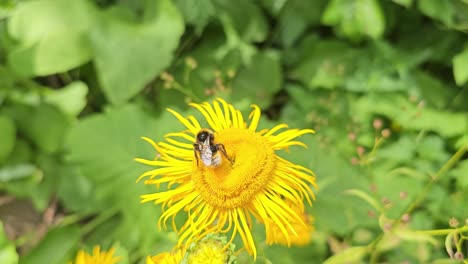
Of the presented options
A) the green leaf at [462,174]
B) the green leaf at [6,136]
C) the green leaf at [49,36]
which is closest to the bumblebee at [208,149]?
the green leaf at [462,174]

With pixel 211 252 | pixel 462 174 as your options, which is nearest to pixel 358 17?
pixel 462 174

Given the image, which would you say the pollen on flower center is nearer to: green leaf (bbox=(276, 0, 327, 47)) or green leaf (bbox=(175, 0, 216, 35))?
green leaf (bbox=(175, 0, 216, 35))

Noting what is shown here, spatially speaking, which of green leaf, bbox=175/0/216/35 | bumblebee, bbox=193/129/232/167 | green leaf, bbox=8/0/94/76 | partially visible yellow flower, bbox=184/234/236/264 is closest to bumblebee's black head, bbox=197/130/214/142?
bumblebee, bbox=193/129/232/167

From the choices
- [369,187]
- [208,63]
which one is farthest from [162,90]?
[369,187]

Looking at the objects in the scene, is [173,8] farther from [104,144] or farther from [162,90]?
[104,144]

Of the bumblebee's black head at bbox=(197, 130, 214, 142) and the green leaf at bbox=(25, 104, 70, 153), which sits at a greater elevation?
the bumblebee's black head at bbox=(197, 130, 214, 142)

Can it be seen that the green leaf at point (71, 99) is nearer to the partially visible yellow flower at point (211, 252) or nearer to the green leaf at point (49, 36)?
the green leaf at point (49, 36)

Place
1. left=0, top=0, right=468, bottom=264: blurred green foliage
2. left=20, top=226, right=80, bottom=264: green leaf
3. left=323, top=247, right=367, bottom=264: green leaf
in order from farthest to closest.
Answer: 1. left=20, top=226, right=80, bottom=264: green leaf
2. left=0, top=0, right=468, bottom=264: blurred green foliage
3. left=323, top=247, right=367, bottom=264: green leaf
